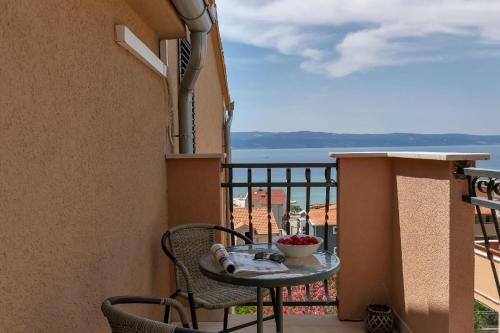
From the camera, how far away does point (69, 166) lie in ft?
5.32

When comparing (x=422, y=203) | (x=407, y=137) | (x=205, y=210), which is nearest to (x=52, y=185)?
(x=205, y=210)

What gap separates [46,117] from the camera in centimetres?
144

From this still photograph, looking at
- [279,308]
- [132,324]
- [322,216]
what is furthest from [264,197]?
[322,216]

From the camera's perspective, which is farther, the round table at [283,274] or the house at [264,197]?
the house at [264,197]

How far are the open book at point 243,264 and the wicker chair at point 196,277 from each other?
1.01ft

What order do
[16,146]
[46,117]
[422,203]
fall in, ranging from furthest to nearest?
[422,203]
[46,117]
[16,146]

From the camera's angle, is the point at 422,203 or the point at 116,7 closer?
the point at 116,7

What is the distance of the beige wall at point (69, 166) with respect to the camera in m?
1.23

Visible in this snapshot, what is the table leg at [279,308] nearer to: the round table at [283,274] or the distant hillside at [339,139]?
the round table at [283,274]

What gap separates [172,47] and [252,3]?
730 centimetres

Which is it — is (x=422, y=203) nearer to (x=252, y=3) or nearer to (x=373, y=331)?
(x=373, y=331)

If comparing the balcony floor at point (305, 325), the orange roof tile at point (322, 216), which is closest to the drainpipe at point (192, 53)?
the orange roof tile at point (322, 216)

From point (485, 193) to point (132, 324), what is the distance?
177 cm

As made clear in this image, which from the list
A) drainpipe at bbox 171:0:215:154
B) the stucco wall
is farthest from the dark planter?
drainpipe at bbox 171:0:215:154
